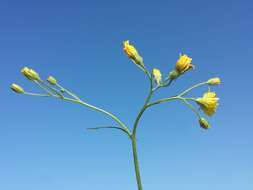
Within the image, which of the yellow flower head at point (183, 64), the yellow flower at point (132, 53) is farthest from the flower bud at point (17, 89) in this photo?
the yellow flower head at point (183, 64)

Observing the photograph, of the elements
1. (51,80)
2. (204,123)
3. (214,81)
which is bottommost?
(204,123)

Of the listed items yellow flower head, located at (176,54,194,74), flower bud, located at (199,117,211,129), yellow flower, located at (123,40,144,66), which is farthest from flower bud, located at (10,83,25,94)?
flower bud, located at (199,117,211,129)

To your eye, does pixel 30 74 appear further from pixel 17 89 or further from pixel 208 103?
pixel 208 103

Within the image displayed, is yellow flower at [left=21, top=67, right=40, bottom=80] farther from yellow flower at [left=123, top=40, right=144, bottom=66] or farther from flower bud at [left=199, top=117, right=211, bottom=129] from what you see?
flower bud at [left=199, top=117, right=211, bottom=129]

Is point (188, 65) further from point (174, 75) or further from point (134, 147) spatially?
point (134, 147)

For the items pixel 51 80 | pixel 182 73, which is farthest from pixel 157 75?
pixel 51 80

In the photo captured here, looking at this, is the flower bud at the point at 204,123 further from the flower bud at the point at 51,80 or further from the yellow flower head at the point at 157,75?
the flower bud at the point at 51,80
